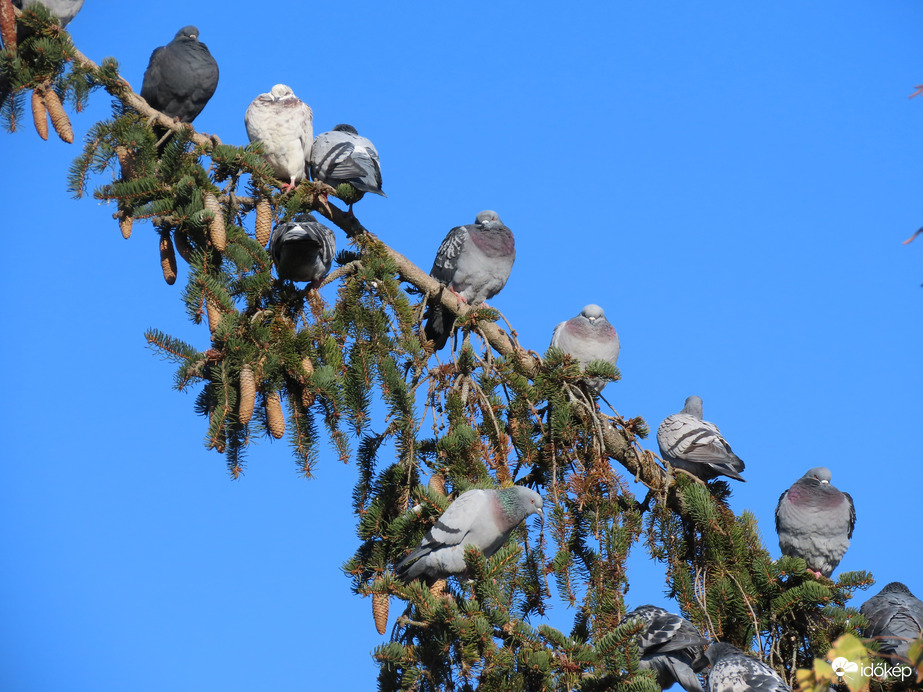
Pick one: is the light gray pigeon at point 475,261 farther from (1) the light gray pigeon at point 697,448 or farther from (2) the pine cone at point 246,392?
(2) the pine cone at point 246,392

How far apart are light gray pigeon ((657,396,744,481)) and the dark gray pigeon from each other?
4.57m

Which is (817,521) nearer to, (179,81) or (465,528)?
(465,528)

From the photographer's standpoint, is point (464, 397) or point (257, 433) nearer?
point (257, 433)

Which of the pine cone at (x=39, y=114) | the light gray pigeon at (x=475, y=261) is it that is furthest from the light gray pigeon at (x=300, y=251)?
the light gray pigeon at (x=475, y=261)

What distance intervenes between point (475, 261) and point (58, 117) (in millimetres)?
3371

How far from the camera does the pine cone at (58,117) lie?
5242 millimetres

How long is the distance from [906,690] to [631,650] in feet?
6.20

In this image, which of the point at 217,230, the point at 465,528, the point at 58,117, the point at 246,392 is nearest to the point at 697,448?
the point at 465,528

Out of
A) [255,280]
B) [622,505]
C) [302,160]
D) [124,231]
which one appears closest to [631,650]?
[622,505]

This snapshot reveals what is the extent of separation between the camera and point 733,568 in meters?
5.50

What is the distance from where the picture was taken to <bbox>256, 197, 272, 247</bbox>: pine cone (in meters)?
5.54

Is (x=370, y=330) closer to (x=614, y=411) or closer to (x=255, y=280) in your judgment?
(x=255, y=280)

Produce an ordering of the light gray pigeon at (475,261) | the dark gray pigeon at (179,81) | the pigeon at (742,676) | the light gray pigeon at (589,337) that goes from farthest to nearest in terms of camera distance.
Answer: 1. the light gray pigeon at (475,261)
2. the light gray pigeon at (589,337)
3. the dark gray pigeon at (179,81)
4. the pigeon at (742,676)

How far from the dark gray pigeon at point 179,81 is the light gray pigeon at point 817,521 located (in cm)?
570
